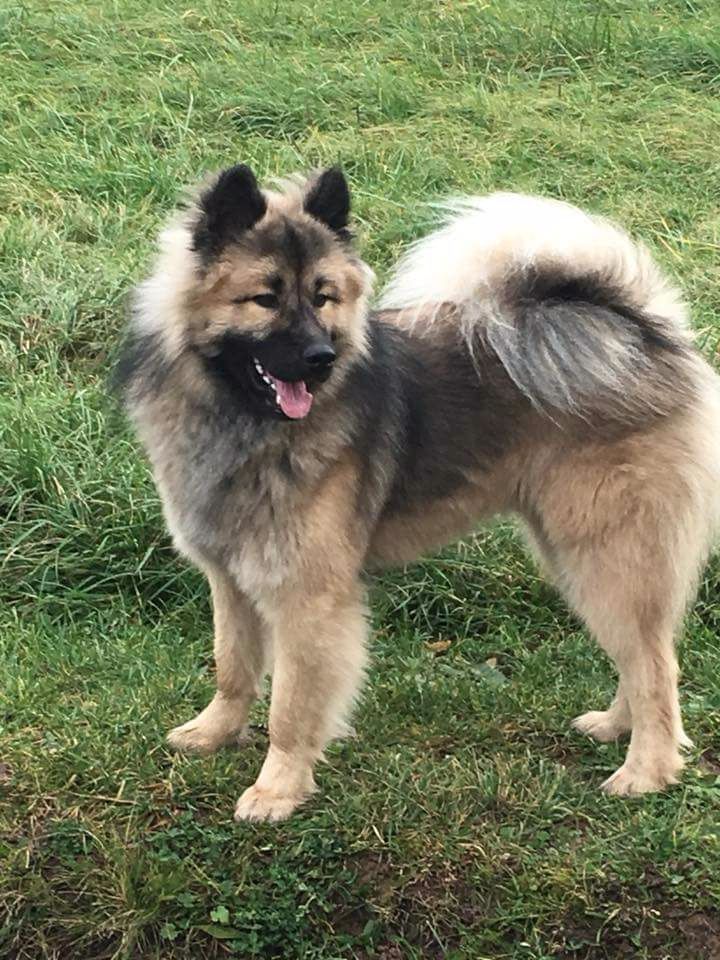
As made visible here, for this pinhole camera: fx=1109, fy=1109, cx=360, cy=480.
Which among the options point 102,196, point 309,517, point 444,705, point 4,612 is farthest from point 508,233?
point 102,196

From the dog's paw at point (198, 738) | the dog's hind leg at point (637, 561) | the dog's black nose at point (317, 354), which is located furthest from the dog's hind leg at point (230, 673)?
the dog's hind leg at point (637, 561)

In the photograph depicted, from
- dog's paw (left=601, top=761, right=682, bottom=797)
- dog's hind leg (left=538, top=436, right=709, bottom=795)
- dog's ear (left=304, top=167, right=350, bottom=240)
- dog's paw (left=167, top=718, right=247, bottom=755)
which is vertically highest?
dog's ear (left=304, top=167, right=350, bottom=240)

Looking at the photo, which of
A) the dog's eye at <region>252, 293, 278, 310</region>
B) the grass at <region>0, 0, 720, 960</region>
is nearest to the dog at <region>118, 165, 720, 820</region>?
the dog's eye at <region>252, 293, 278, 310</region>

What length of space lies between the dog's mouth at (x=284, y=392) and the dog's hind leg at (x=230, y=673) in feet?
1.95

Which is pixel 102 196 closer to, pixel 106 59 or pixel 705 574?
pixel 106 59

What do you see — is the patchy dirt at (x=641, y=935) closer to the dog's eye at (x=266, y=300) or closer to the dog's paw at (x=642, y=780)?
the dog's paw at (x=642, y=780)

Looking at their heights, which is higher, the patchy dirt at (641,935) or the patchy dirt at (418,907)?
the patchy dirt at (641,935)

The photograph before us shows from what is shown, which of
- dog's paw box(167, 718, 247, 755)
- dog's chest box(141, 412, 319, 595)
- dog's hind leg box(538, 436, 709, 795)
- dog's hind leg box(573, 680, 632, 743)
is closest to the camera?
dog's chest box(141, 412, 319, 595)

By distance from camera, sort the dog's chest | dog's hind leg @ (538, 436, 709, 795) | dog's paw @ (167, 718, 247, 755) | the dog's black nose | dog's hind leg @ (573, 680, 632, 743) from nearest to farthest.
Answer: the dog's black nose, the dog's chest, dog's hind leg @ (538, 436, 709, 795), dog's paw @ (167, 718, 247, 755), dog's hind leg @ (573, 680, 632, 743)

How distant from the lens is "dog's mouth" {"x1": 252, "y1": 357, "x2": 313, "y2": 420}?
2.62 m

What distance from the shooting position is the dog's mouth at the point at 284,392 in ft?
8.59

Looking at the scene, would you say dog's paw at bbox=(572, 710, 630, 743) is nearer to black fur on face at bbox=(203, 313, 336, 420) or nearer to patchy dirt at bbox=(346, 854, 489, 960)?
patchy dirt at bbox=(346, 854, 489, 960)

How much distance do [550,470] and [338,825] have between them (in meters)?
1.09

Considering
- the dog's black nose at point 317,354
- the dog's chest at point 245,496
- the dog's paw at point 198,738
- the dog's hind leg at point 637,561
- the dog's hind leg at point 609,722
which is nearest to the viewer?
the dog's black nose at point 317,354
